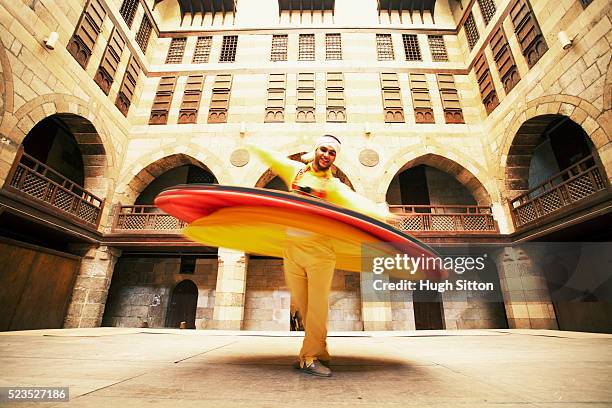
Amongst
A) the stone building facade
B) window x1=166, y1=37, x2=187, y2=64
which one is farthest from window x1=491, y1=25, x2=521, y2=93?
window x1=166, y1=37, x2=187, y2=64

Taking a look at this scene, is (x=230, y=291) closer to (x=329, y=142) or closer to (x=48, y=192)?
(x=48, y=192)

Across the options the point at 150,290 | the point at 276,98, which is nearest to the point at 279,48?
the point at 276,98

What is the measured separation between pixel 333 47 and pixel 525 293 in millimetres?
11552

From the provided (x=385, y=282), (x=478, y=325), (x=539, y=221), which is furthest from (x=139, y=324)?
(x=539, y=221)

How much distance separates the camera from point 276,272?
991 cm

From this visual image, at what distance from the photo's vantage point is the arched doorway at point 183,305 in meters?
9.65

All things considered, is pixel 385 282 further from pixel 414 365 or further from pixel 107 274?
pixel 107 274

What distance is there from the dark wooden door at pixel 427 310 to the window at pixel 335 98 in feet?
23.4

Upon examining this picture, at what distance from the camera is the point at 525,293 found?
771cm

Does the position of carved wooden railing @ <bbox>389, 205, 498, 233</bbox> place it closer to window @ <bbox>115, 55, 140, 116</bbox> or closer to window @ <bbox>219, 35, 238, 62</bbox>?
window @ <bbox>219, 35, 238, 62</bbox>

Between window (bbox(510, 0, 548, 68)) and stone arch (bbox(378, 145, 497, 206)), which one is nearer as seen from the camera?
window (bbox(510, 0, 548, 68))

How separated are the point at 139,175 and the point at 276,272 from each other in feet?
19.4

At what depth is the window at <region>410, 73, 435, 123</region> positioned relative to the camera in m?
10.2

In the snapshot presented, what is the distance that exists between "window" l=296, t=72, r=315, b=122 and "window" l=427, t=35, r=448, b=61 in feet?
17.7
